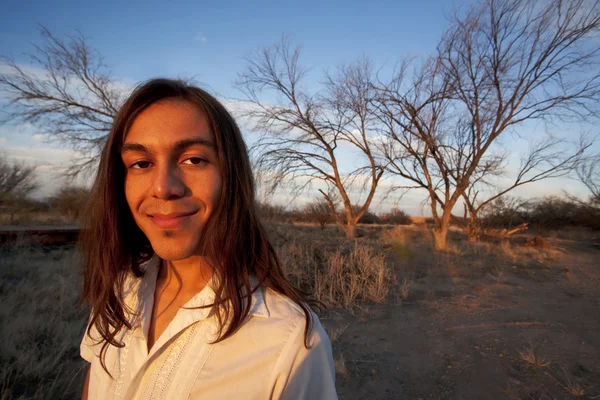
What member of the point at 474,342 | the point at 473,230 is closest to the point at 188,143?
the point at 474,342

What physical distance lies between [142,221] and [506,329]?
4.56 metres

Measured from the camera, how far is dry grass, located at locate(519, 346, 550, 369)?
10.3 ft

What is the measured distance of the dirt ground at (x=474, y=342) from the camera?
290 centimetres

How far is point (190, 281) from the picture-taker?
4.35ft

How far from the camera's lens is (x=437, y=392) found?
285 cm

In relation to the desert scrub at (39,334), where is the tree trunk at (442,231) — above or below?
above

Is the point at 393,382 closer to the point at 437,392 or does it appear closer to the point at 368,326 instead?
the point at 437,392

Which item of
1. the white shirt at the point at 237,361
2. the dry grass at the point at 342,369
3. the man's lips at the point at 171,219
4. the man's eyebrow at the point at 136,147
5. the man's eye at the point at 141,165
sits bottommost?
the dry grass at the point at 342,369

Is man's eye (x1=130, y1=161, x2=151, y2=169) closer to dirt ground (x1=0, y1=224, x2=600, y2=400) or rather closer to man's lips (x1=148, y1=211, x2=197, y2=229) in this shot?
man's lips (x1=148, y1=211, x2=197, y2=229)

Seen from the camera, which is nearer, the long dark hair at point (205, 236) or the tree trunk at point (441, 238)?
the long dark hair at point (205, 236)

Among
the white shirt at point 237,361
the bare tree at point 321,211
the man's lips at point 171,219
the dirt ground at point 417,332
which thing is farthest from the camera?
the bare tree at point 321,211

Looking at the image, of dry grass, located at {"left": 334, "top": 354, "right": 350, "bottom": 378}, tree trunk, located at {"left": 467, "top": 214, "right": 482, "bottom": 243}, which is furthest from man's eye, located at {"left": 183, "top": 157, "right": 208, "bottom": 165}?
tree trunk, located at {"left": 467, "top": 214, "right": 482, "bottom": 243}

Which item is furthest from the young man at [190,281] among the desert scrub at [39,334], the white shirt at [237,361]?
the desert scrub at [39,334]

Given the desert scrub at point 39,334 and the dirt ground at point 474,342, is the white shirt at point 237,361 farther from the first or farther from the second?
the dirt ground at point 474,342
